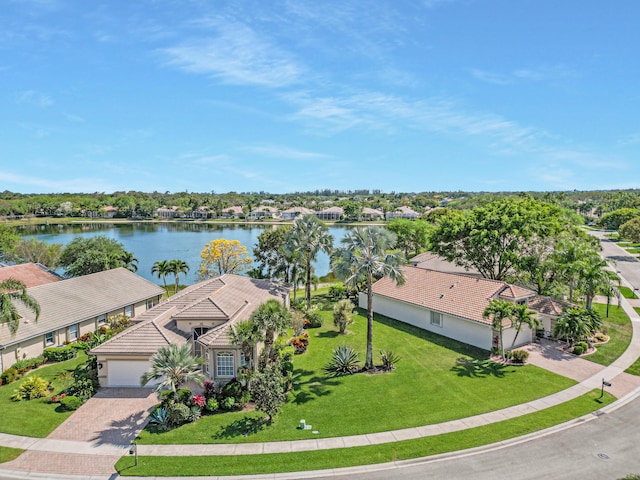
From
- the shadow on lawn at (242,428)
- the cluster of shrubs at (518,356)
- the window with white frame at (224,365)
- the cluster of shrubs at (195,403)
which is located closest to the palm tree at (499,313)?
the cluster of shrubs at (518,356)

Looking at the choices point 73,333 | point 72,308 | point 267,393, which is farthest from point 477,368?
point 72,308


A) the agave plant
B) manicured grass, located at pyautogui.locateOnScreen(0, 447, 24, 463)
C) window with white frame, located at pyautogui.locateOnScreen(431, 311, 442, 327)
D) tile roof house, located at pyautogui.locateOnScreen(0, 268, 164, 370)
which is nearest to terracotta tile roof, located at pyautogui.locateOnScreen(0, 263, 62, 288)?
tile roof house, located at pyautogui.locateOnScreen(0, 268, 164, 370)

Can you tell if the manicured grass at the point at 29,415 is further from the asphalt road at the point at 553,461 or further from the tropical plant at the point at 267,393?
the asphalt road at the point at 553,461

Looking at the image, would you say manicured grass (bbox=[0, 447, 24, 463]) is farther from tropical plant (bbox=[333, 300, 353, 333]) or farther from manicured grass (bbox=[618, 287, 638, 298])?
manicured grass (bbox=[618, 287, 638, 298])

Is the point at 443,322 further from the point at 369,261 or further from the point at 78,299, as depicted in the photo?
the point at 78,299

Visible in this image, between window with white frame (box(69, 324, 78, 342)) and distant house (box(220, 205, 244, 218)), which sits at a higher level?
distant house (box(220, 205, 244, 218))
